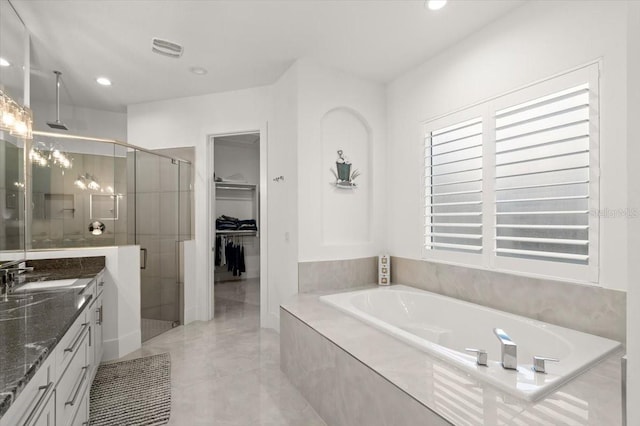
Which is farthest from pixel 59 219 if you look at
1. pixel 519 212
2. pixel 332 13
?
pixel 519 212

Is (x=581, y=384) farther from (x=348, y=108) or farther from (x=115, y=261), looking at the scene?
(x=115, y=261)

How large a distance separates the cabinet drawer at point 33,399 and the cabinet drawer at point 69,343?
94 mm

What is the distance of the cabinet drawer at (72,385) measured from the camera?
1266mm

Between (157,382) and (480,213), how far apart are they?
274 centimetres

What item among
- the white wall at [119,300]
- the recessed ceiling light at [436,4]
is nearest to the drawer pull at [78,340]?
the white wall at [119,300]

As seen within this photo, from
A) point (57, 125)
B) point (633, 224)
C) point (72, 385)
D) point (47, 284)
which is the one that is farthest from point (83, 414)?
point (57, 125)

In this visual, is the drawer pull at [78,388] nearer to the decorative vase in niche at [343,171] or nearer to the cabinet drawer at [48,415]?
the cabinet drawer at [48,415]

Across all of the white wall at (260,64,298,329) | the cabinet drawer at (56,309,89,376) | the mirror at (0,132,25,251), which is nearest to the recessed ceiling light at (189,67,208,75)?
the white wall at (260,64,298,329)

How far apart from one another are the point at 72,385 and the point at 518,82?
3119mm

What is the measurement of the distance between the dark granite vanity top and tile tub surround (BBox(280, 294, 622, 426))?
49.4 inches

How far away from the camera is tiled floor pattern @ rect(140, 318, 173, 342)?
3.10m

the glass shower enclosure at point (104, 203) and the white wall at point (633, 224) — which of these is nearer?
the white wall at point (633, 224)

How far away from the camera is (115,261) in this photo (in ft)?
9.04

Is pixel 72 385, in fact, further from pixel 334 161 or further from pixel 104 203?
pixel 334 161
